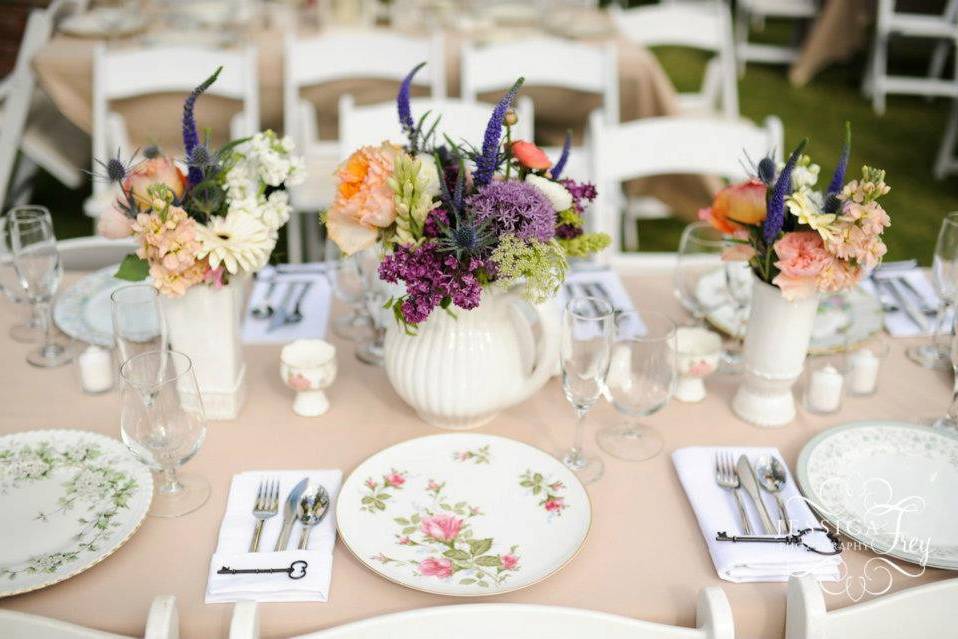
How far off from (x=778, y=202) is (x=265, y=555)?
31.1 inches

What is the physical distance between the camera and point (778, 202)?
122cm

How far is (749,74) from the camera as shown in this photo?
228 inches

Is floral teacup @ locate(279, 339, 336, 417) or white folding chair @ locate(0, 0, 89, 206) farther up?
white folding chair @ locate(0, 0, 89, 206)

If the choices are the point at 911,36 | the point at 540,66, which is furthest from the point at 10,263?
the point at 911,36

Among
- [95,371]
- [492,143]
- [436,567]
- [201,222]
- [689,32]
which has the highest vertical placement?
[689,32]

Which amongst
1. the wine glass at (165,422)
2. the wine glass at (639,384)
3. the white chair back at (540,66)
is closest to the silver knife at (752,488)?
the wine glass at (639,384)

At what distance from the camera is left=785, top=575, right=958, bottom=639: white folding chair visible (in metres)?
0.95

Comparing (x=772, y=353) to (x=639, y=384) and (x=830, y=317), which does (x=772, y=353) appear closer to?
(x=639, y=384)

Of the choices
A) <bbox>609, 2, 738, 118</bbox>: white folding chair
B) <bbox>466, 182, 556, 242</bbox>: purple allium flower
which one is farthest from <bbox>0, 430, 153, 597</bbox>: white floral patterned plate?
<bbox>609, 2, 738, 118</bbox>: white folding chair

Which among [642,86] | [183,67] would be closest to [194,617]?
[183,67]

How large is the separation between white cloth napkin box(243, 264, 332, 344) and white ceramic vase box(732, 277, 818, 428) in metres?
0.72

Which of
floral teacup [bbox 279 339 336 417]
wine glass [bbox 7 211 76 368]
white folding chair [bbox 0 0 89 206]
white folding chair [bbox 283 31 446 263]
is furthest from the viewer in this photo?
white folding chair [bbox 0 0 89 206]

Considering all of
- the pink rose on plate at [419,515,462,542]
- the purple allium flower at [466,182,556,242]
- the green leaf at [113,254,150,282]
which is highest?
the purple allium flower at [466,182,556,242]

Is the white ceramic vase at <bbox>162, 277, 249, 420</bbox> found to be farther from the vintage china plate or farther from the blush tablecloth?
the vintage china plate
